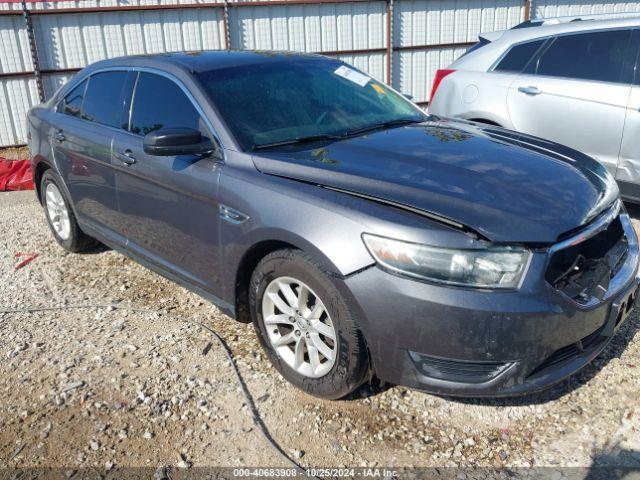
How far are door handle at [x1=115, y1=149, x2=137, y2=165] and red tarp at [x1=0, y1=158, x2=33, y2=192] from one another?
4605 mm

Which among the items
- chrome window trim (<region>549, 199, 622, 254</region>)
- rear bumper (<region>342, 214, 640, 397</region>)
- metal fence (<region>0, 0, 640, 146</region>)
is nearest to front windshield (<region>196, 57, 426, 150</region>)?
rear bumper (<region>342, 214, 640, 397</region>)

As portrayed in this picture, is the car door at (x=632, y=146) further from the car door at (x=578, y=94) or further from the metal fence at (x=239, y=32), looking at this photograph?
the metal fence at (x=239, y=32)

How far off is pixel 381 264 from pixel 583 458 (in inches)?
48.8

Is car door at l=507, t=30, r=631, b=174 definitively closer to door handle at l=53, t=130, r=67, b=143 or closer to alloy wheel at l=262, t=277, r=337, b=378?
alloy wheel at l=262, t=277, r=337, b=378

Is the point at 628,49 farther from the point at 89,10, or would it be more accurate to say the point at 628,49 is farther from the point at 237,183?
the point at 89,10

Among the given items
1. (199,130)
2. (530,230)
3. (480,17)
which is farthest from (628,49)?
(480,17)

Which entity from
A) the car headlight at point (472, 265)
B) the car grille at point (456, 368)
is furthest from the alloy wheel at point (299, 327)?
the car headlight at point (472, 265)

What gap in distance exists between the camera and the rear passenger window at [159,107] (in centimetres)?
354

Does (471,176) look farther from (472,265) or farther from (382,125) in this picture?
(382,125)

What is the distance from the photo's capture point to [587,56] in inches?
205

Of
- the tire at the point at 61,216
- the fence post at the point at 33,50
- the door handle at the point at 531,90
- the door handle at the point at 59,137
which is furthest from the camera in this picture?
the fence post at the point at 33,50

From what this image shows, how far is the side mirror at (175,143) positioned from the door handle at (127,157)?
0.62 meters

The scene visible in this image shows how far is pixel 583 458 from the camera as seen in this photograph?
2.59 metres

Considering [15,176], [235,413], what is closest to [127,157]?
[235,413]
